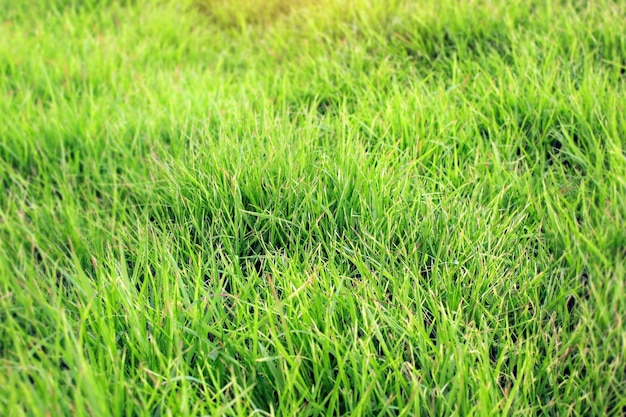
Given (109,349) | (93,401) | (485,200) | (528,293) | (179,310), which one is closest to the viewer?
(93,401)

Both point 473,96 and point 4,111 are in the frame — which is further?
point 4,111

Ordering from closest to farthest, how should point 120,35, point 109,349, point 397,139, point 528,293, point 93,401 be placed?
point 93,401
point 109,349
point 528,293
point 397,139
point 120,35

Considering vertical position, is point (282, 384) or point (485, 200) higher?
point (485, 200)

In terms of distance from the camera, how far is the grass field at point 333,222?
1.04 meters

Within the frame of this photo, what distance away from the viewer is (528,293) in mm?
1242

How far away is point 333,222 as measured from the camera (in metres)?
1.39

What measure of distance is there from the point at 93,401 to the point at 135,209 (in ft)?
2.71

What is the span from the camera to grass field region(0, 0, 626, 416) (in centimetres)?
104

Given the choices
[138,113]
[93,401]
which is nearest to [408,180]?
[93,401]

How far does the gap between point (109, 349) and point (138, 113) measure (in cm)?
123

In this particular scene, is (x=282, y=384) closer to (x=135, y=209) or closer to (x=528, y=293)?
(x=528, y=293)

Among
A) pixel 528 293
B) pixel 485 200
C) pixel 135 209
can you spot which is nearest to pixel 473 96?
pixel 485 200

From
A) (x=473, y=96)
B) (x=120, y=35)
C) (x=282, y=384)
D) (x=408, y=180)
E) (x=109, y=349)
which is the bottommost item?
(x=282, y=384)

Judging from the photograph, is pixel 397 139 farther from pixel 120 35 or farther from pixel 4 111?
pixel 120 35
